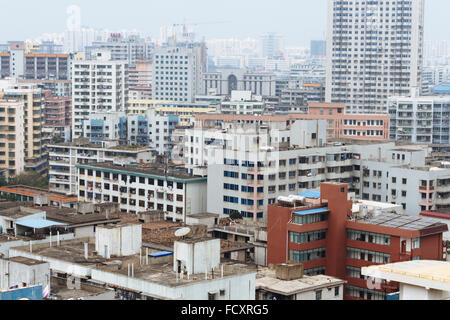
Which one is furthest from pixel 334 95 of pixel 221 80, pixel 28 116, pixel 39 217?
pixel 39 217

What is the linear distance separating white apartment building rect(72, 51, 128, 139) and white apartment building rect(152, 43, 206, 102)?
14.0 metres

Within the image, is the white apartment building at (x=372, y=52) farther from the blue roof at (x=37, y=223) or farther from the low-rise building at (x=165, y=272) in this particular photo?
the low-rise building at (x=165, y=272)

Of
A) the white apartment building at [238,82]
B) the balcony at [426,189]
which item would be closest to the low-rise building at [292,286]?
the balcony at [426,189]

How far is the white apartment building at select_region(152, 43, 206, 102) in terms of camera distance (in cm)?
4925

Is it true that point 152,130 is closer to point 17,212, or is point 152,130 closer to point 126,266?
point 17,212

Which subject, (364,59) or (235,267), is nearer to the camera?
(235,267)

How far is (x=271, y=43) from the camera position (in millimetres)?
107688

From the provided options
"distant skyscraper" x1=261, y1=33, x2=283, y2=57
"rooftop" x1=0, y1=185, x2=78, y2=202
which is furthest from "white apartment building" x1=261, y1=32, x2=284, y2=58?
"rooftop" x1=0, y1=185, x2=78, y2=202

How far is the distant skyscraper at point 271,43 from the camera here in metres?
107

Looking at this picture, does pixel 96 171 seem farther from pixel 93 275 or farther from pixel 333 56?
pixel 333 56

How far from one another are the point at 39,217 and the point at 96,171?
7.07 m

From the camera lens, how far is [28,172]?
27.2 meters

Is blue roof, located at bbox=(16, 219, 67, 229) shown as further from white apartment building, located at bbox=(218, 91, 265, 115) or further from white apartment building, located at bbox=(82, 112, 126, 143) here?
white apartment building, located at bbox=(218, 91, 265, 115)

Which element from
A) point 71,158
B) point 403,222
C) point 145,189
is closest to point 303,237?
point 403,222
